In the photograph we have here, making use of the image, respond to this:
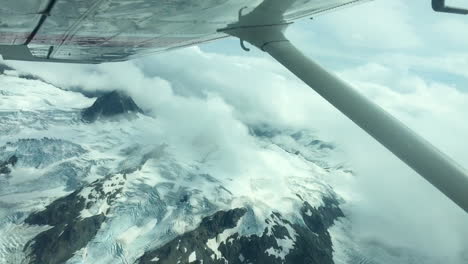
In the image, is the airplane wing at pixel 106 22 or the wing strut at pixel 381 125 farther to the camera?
the airplane wing at pixel 106 22

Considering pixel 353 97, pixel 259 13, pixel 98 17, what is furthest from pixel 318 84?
pixel 98 17

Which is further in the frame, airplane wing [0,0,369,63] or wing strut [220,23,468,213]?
airplane wing [0,0,369,63]

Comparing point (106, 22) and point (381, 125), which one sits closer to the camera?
point (381, 125)

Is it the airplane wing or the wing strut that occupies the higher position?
the airplane wing

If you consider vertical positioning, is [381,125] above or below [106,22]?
below
